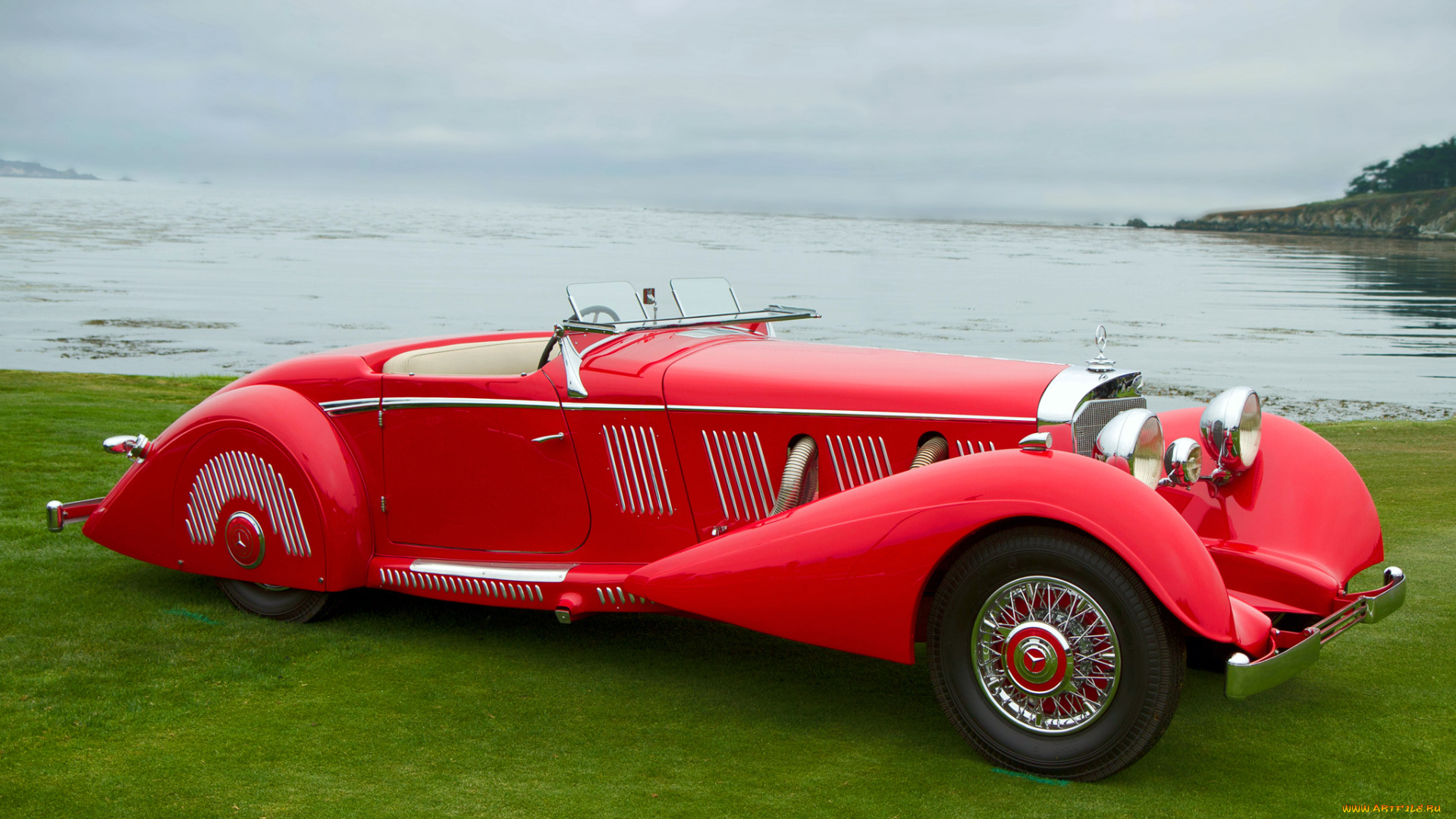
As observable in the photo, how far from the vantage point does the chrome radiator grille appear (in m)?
3.90

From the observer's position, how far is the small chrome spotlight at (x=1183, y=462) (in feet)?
13.0

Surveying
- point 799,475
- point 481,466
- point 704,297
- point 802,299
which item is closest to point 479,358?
point 481,466

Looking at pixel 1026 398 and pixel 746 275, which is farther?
pixel 746 275

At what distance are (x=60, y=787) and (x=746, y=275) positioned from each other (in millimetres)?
45987

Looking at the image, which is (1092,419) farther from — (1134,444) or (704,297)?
(704,297)

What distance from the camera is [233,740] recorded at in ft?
12.0

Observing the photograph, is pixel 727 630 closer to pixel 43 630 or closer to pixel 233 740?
pixel 233 740

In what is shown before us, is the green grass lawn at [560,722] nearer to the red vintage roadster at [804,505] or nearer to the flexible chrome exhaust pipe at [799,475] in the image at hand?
the red vintage roadster at [804,505]

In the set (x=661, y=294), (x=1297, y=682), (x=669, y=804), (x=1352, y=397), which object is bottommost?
(x=1352, y=397)

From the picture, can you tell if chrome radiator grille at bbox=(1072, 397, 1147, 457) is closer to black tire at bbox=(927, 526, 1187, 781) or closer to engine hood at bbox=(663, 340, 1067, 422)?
engine hood at bbox=(663, 340, 1067, 422)

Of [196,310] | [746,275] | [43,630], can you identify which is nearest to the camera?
[43,630]

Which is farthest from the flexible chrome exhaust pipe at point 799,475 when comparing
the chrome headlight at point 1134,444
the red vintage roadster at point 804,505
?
the chrome headlight at point 1134,444

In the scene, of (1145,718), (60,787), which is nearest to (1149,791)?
(1145,718)

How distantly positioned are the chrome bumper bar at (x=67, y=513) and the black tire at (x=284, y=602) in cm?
93
